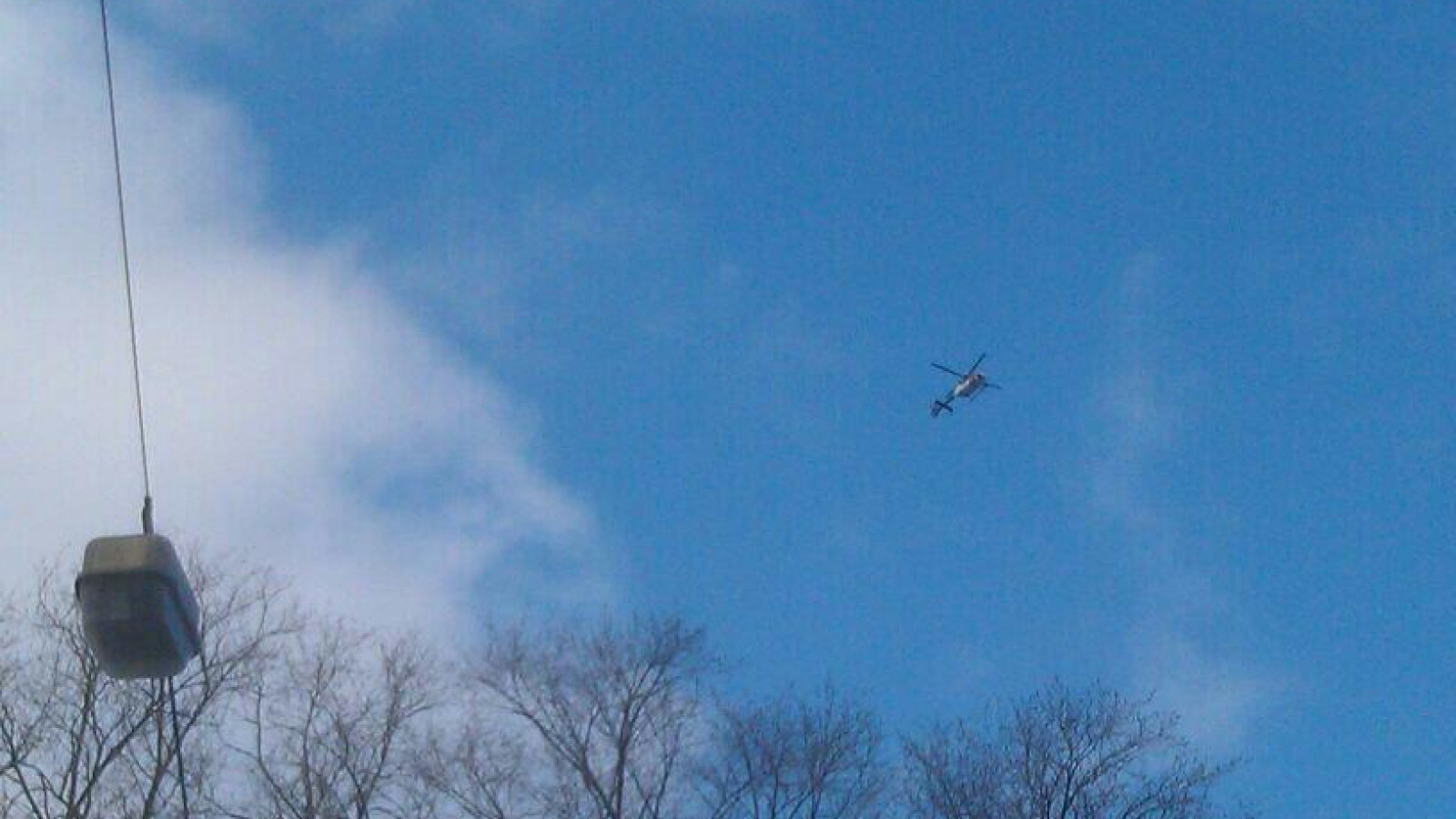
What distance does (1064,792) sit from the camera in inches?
981

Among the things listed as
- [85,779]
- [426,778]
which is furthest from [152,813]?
[426,778]

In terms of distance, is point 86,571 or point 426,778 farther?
point 426,778

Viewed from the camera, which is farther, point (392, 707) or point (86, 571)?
point (392, 707)

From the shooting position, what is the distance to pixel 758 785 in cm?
2442

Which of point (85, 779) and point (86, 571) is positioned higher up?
point (85, 779)

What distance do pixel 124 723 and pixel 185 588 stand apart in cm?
1740

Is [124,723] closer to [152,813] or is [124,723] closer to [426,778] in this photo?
[152,813]

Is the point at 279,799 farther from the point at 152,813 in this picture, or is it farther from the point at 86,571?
the point at 86,571

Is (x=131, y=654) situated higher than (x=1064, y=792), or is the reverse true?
(x=1064, y=792)

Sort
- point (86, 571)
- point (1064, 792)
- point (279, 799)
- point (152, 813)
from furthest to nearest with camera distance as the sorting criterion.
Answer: point (1064, 792), point (279, 799), point (152, 813), point (86, 571)

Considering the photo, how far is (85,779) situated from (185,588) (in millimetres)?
17380

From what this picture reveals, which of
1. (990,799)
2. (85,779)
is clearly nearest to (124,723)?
(85,779)

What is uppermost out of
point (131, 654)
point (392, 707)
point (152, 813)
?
point (392, 707)

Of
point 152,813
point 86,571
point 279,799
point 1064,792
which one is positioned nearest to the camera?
point 86,571
